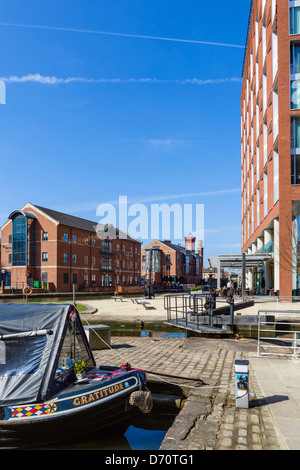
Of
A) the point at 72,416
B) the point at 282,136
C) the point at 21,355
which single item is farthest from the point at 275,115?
the point at 72,416

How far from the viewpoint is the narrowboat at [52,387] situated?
5.51 m

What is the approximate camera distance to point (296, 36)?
1113 inches

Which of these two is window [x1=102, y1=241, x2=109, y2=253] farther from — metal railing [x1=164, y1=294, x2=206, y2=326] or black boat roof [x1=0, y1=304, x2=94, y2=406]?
black boat roof [x1=0, y1=304, x2=94, y2=406]

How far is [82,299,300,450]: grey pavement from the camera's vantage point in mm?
5090

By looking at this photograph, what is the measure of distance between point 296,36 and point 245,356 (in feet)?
89.8

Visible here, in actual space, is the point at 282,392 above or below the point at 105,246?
below

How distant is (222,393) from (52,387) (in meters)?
3.29

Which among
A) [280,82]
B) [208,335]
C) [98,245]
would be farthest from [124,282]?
[208,335]

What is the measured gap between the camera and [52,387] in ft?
19.2

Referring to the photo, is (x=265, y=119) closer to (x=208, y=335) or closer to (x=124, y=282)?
(x=208, y=335)

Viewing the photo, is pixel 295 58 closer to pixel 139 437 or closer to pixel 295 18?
pixel 295 18

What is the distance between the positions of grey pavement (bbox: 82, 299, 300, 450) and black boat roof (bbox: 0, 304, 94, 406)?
7.12 ft

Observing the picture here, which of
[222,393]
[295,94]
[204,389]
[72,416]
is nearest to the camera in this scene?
[72,416]

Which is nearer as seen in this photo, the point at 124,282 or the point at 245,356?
the point at 245,356
